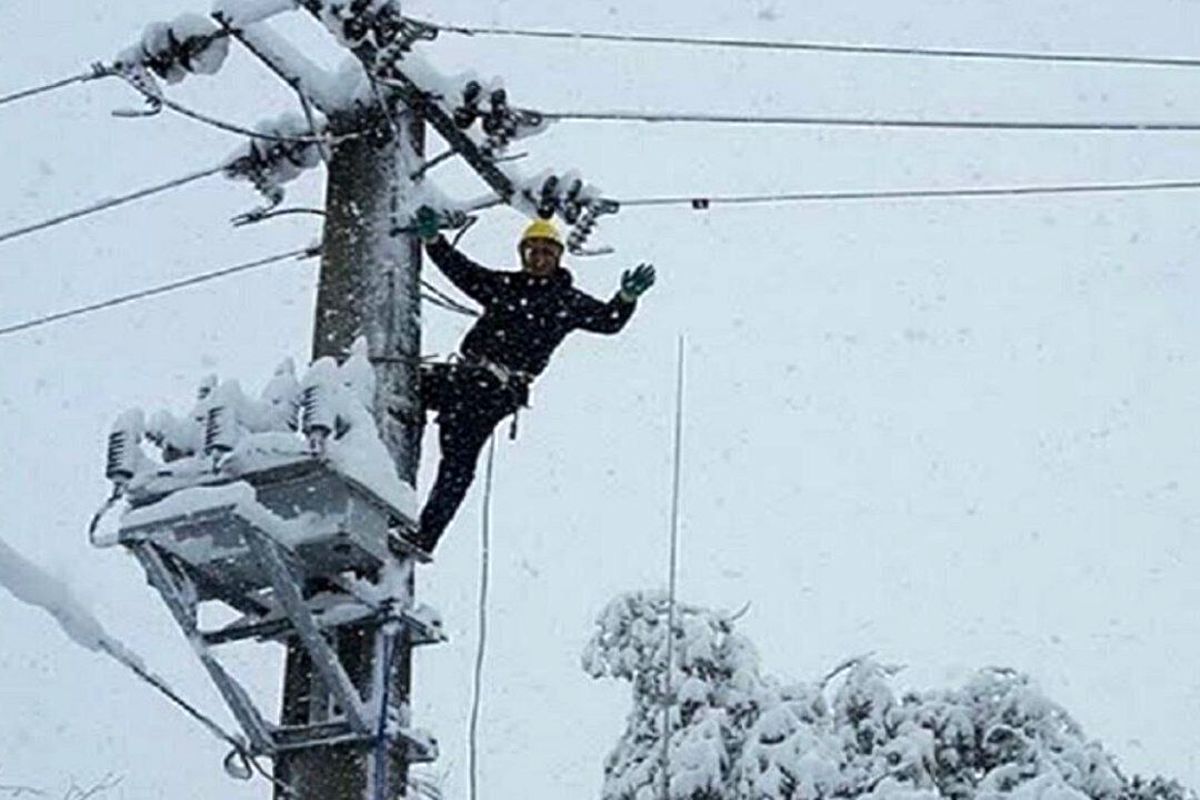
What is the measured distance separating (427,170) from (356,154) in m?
0.23

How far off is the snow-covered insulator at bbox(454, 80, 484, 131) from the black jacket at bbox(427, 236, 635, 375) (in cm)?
47

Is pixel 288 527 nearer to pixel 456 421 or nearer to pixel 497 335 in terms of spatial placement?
pixel 456 421

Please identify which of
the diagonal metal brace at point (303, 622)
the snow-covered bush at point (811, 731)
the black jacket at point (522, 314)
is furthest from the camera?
the snow-covered bush at point (811, 731)

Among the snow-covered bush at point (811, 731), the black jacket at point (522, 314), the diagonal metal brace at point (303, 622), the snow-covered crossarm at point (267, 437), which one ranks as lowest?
the diagonal metal brace at point (303, 622)

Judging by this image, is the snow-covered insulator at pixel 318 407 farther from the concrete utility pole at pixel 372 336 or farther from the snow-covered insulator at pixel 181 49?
the snow-covered insulator at pixel 181 49

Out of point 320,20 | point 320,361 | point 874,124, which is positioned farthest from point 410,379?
point 874,124

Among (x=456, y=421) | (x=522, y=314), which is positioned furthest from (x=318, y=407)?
(x=522, y=314)

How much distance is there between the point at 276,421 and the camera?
5285 millimetres

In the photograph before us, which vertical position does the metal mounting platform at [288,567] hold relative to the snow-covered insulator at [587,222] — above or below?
below

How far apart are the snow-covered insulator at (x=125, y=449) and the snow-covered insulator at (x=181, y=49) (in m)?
1.43

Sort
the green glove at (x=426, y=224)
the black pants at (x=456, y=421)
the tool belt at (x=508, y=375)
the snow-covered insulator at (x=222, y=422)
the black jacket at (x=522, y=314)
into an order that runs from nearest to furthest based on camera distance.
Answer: the snow-covered insulator at (x=222, y=422)
the green glove at (x=426, y=224)
the black pants at (x=456, y=421)
the tool belt at (x=508, y=375)
the black jacket at (x=522, y=314)

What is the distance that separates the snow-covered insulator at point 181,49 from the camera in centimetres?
632

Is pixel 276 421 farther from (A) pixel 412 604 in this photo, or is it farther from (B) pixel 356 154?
(B) pixel 356 154

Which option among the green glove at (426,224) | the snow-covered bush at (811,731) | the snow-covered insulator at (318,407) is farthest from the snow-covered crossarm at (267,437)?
the snow-covered bush at (811,731)
